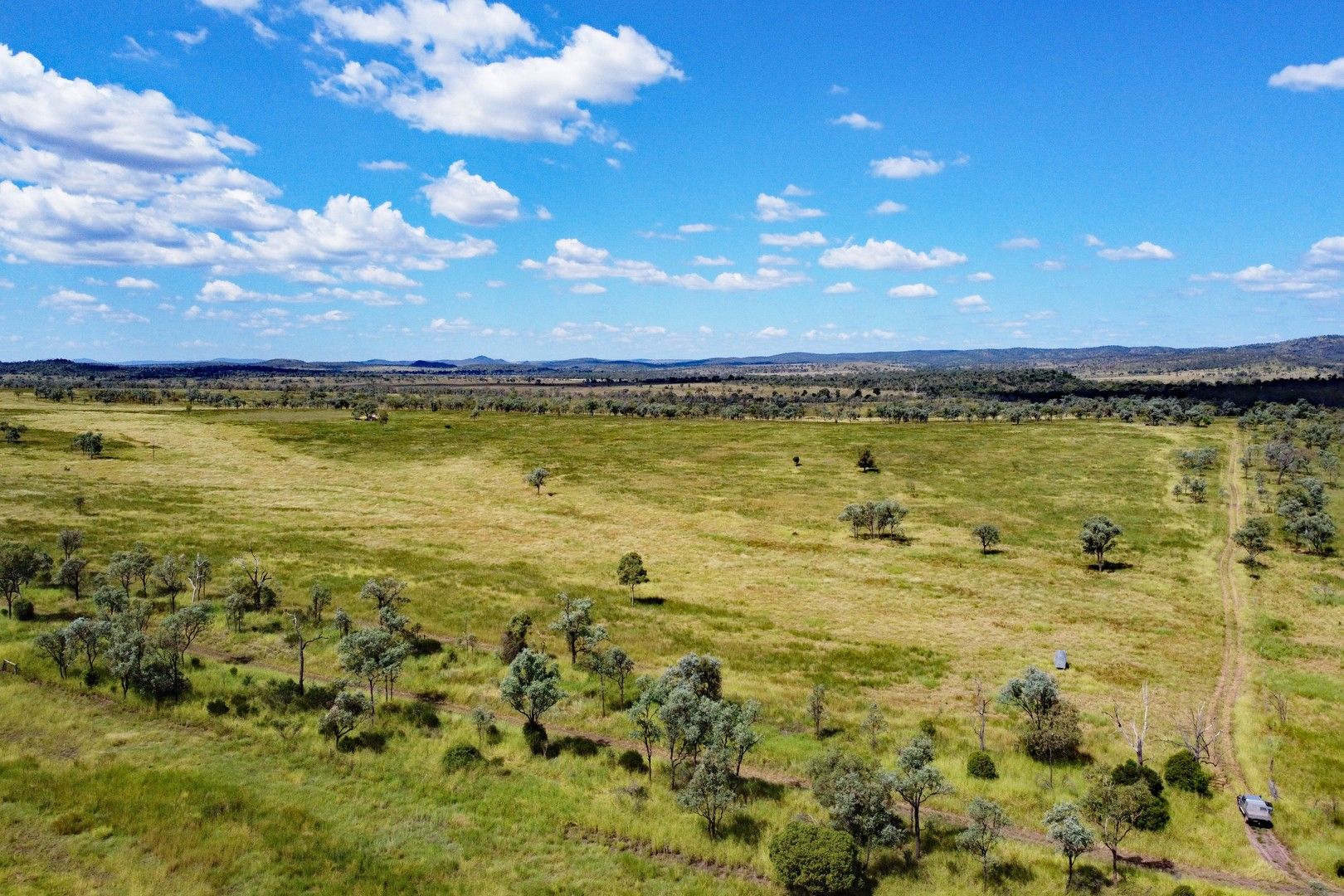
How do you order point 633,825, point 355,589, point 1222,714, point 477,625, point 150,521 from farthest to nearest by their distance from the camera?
point 150,521 < point 355,589 < point 477,625 < point 1222,714 < point 633,825

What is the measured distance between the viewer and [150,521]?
71.1 m

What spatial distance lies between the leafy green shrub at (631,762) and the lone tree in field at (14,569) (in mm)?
39722

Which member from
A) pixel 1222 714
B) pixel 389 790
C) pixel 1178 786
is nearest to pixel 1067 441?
pixel 1222 714

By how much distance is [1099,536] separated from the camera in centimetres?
6178

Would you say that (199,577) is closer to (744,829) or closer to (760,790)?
(760,790)

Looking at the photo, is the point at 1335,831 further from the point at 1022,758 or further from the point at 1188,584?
the point at 1188,584

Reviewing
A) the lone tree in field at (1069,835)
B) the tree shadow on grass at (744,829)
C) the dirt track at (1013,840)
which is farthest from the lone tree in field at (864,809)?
the lone tree in field at (1069,835)

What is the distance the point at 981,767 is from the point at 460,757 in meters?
21.1

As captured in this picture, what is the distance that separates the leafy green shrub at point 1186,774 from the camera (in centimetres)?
2662

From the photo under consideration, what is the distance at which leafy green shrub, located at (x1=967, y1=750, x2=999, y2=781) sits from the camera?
27.5m

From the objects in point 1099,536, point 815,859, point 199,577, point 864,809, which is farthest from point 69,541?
point 1099,536

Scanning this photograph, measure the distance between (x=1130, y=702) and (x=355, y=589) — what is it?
166 feet

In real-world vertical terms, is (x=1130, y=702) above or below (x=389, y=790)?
below

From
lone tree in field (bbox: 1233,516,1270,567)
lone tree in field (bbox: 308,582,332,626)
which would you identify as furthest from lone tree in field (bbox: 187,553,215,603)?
lone tree in field (bbox: 1233,516,1270,567)
